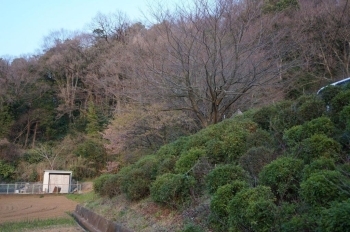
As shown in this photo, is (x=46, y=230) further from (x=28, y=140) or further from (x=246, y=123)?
(x=28, y=140)

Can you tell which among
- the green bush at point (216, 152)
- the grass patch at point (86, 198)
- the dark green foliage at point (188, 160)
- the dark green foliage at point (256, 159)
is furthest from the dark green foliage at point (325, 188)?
the grass patch at point (86, 198)

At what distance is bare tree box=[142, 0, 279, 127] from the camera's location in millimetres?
13070

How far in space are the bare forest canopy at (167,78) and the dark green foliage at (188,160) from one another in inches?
186

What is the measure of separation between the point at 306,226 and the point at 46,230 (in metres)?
7.68

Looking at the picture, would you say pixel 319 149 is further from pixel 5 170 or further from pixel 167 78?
pixel 5 170

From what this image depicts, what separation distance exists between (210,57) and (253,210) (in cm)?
891

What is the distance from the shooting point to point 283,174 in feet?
16.6

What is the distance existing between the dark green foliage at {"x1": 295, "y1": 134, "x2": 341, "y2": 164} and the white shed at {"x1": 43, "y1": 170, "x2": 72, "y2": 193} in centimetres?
3465

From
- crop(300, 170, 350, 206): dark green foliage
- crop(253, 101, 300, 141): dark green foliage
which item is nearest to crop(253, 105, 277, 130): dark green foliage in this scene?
crop(253, 101, 300, 141): dark green foliage

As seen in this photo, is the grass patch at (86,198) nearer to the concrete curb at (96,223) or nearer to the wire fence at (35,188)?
the concrete curb at (96,223)

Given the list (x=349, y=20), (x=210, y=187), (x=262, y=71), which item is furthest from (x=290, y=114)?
(x=349, y=20)

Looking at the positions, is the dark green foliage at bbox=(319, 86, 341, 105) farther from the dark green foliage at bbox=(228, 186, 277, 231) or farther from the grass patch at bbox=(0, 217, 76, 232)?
the grass patch at bbox=(0, 217, 76, 232)

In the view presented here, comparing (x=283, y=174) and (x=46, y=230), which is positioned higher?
(x=283, y=174)

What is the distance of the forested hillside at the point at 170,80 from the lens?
1326 cm
